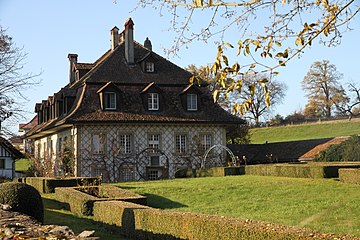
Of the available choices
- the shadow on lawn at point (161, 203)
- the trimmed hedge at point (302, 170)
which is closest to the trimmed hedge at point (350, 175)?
the trimmed hedge at point (302, 170)

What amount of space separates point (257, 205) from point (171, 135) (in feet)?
62.9

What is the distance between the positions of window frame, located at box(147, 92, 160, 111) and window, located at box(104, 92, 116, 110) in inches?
85.4

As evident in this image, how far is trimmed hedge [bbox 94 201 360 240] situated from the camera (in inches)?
320

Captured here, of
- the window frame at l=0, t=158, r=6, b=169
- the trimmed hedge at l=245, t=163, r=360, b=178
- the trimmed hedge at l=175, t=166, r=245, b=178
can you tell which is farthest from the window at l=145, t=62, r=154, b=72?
the window frame at l=0, t=158, r=6, b=169

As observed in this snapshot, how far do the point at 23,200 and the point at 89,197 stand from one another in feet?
9.96

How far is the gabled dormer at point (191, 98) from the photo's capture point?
34625 mm

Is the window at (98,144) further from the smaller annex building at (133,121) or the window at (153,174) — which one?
the window at (153,174)

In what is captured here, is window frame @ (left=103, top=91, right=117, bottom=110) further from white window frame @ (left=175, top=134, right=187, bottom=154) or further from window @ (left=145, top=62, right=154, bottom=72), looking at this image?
white window frame @ (left=175, top=134, right=187, bottom=154)

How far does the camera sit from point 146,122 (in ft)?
107

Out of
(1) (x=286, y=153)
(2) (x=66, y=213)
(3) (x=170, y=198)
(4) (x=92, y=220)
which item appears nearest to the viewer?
Answer: (4) (x=92, y=220)

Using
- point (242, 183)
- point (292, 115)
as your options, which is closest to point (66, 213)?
point (242, 183)

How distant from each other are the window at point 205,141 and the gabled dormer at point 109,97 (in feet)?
19.0

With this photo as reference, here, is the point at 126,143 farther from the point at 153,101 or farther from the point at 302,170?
the point at 302,170

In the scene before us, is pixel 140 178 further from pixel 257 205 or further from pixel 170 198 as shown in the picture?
pixel 257 205
